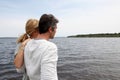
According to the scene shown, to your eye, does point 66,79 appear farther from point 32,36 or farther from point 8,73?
point 32,36

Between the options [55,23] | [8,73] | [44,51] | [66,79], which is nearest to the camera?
[44,51]

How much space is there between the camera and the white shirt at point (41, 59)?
96.9 inches

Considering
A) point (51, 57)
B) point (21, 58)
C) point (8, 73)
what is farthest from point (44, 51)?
point (8, 73)

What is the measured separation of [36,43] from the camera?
2.81m

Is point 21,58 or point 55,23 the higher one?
point 55,23

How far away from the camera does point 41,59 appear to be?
263 cm

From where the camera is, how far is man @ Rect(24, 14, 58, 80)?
2.47 meters

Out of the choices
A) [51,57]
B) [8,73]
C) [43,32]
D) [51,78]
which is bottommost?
[8,73]

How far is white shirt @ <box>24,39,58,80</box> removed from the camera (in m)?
2.46

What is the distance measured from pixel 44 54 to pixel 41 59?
85mm

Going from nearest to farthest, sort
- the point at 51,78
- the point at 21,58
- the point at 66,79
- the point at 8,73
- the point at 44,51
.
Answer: the point at 51,78, the point at 44,51, the point at 21,58, the point at 66,79, the point at 8,73

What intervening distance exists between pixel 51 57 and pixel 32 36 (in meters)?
1.05

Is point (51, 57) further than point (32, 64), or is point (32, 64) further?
point (32, 64)

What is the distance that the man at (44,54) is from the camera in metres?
2.47
